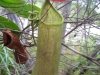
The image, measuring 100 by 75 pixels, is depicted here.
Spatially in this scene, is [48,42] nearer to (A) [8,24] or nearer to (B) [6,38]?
(B) [6,38]

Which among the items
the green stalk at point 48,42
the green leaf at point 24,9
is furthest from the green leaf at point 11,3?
the green stalk at point 48,42

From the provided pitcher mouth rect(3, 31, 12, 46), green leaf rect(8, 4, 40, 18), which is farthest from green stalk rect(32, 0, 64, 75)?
green leaf rect(8, 4, 40, 18)

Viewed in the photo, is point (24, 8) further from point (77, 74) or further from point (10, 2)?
point (77, 74)

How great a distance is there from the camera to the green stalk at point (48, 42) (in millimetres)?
556

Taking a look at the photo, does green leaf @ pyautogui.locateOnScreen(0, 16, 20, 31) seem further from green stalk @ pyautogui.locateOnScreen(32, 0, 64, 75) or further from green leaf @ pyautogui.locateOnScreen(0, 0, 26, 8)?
green stalk @ pyautogui.locateOnScreen(32, 0, 64, 75)

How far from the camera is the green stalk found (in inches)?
21.9

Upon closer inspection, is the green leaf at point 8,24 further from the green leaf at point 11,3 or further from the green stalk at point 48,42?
the green stalk at point 48,42

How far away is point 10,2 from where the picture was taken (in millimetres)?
764

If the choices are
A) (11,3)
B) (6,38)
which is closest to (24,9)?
(11,3)

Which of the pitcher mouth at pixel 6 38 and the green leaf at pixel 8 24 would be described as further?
the green leaf at pixel 8 24

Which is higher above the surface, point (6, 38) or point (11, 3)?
point (11, 3)

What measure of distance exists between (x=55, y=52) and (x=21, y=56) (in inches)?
6.3

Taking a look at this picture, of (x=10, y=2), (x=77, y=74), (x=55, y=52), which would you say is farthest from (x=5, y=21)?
(x=77, y=74)

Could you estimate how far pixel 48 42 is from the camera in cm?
56
